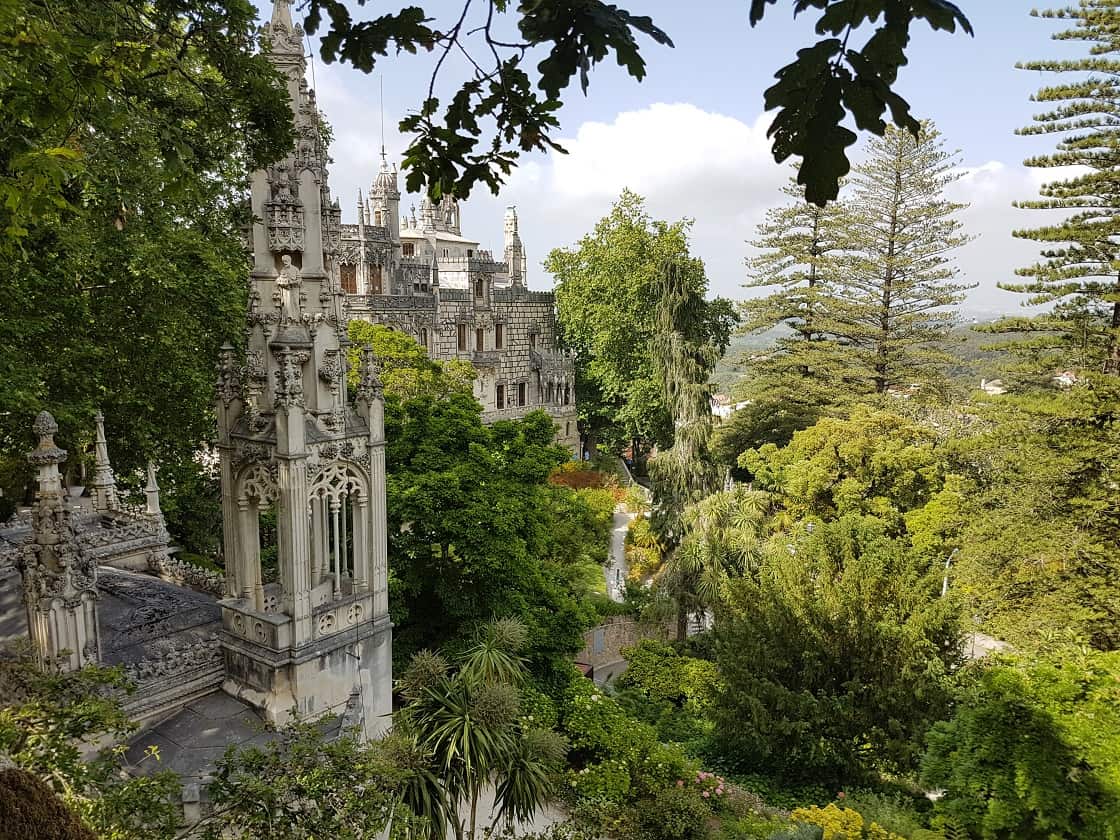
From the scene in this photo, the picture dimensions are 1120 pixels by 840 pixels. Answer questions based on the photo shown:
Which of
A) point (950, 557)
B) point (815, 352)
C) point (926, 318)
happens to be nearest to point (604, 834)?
point (950, 557)

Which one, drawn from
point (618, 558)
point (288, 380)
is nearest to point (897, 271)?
point (618, 558)

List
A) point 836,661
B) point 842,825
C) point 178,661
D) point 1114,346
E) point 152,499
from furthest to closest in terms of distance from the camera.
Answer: point 1114,346, point 836,661, point 152,499, point 842,825, point 178,661

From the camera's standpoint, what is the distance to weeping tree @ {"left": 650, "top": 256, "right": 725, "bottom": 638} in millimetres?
19875

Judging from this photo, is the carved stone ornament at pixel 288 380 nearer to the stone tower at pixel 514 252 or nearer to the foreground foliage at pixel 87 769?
the foreground foliage at pixel 87 769

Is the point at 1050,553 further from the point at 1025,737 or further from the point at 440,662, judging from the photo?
the point at 440,662

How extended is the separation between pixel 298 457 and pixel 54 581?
2252 mm

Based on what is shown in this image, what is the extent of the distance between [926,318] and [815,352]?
4.18m

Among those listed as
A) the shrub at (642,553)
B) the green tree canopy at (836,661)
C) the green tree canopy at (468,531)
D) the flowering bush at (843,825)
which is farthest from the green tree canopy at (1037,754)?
the shrub at (642,553)

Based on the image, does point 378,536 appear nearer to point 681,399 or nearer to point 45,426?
point 45,426

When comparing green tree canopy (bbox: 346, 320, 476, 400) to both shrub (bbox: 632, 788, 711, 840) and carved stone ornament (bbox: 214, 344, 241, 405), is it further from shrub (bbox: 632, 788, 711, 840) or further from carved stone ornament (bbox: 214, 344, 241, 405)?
shrub (bbox: 632, 788, 711, 840)

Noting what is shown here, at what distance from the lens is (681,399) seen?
20359mm

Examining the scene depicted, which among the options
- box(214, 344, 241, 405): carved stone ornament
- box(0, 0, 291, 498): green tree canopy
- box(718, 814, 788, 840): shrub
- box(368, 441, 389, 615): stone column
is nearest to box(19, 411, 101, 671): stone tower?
box(214, 344, 241, 405): carved stone ornament

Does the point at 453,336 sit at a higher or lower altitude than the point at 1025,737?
higher

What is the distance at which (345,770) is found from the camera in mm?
4746
